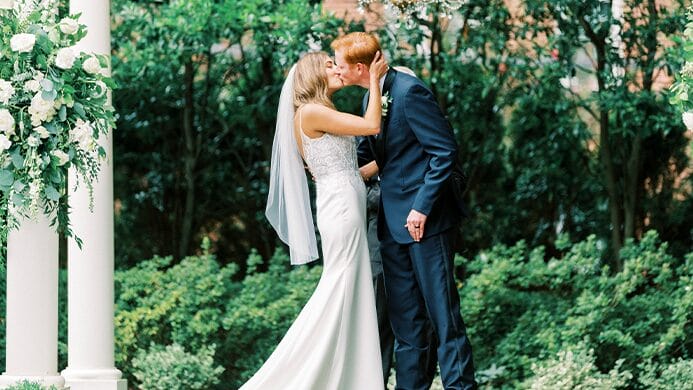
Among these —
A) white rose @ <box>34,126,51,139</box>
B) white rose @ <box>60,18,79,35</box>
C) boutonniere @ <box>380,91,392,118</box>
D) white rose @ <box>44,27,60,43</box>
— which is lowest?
white rose @ <box>34,126,51,139</box>

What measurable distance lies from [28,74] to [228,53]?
212 inches

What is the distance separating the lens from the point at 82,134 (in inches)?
220

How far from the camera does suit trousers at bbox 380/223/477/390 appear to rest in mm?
5789

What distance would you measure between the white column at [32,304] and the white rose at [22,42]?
2.87ft

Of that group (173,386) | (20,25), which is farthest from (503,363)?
(20,25)

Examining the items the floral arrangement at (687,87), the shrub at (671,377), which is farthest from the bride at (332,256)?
the shrub at (671,377)

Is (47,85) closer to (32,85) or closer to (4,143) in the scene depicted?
(32,85)

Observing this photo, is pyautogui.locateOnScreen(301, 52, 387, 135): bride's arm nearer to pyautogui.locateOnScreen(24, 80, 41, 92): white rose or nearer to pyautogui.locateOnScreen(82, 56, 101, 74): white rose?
pyautogui.locateOnScreen(82, 56, 101, 74): white rose

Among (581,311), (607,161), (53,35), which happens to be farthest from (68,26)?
(607,161)

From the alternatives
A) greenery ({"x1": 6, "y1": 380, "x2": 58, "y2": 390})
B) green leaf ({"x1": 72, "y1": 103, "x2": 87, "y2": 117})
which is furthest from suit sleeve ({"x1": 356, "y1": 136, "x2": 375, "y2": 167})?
greenery ({"x1": 6, "y1": 380, "x2": 58, "y2": 390})

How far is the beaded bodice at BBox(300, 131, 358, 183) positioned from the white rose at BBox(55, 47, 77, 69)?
1284 millimetres

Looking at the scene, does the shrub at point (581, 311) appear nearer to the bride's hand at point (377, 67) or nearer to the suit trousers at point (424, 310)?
the suit trousers at point (424, 310)

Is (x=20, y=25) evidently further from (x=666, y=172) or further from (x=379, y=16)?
(x=666, y=172)

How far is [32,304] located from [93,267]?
1076 mm
